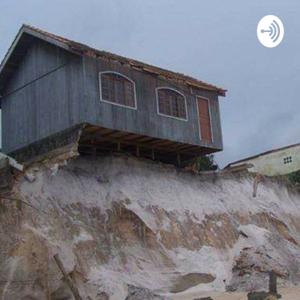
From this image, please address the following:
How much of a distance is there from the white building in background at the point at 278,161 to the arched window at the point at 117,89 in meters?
18.1

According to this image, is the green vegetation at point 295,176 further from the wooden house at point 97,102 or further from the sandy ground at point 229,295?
the sandy ground at point 229,295

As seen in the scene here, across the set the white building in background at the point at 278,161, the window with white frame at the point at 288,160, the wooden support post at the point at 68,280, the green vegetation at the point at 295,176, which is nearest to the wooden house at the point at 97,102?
the wooden support post at the point at 68,280

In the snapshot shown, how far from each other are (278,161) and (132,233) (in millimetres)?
22025

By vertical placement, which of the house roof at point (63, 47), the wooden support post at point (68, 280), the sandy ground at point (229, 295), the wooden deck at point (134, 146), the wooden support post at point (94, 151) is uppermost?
the house roof at point (63, 47)

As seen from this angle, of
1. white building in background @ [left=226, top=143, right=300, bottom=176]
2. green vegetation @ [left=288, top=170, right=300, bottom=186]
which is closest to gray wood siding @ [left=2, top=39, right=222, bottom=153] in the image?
green vegetation @ [left=288, top=170, right=300, bottom=186]

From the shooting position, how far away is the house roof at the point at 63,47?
2260 cm

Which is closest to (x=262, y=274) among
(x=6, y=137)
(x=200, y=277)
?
(x=200, y=277)

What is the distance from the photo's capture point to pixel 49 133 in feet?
77.2

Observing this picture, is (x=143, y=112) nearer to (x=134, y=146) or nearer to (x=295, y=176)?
(x=134, y=146)

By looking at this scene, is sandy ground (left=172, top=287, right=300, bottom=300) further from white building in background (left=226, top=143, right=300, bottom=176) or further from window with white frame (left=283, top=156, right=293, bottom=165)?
window with white frame (left=283, top=156, right=293, bottom=165)

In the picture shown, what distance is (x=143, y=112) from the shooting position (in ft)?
80.7

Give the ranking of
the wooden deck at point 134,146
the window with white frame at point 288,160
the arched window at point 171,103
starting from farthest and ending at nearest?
the window with white frame at point 288,160 → the arched window at point 171,103 → the wooden deck at point 134,146

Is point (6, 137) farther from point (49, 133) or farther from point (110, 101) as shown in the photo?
point (110, 101)

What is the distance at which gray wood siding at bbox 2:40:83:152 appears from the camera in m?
22.8
